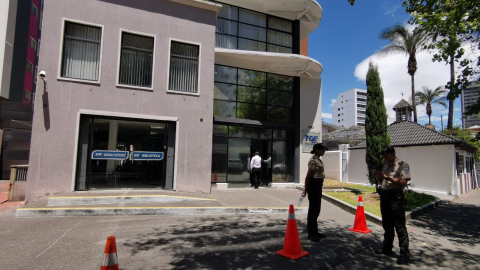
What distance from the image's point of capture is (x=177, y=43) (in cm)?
1048

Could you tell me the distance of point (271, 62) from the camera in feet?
43.8

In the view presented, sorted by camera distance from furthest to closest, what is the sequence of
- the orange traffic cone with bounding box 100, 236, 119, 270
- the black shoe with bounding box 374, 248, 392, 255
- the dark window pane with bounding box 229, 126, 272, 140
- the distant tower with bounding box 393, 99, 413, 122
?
the distant tower with bounding box 393, 99, 413, 122
the dark window pane with bounding box 229, 126, 272, 140
the black shoe with bounding box 374, 248, 392, 255
the orange traffic cone with bounding box 100, 236, 119, 270

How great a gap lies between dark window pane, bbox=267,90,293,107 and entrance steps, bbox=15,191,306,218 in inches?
263

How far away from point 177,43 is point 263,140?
603 cm

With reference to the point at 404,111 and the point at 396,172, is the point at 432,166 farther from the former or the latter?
the point at 396,172

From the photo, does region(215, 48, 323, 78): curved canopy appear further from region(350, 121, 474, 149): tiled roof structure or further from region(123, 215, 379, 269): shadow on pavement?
region(123, 215, 379, 269): shadow on pavement

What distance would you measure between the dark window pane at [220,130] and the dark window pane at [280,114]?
7.97 feet

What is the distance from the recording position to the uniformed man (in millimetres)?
4582

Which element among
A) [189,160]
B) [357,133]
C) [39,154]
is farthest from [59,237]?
[357,133]

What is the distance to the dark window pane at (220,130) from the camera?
12391 millimetres

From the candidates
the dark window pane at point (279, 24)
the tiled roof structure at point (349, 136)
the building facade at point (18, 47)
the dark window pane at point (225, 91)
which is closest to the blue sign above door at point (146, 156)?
the dark window pane at point (225, 91)

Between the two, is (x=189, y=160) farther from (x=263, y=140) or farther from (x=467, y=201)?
(x=467, y=201)

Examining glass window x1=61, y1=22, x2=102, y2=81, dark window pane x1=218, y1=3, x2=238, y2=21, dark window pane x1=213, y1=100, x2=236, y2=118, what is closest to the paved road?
dark window pane x1=213, y1=100, x2=236, y2=118

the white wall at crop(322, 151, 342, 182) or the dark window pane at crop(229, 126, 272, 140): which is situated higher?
the dark window pane at crop(229, 126, 272, 140)
